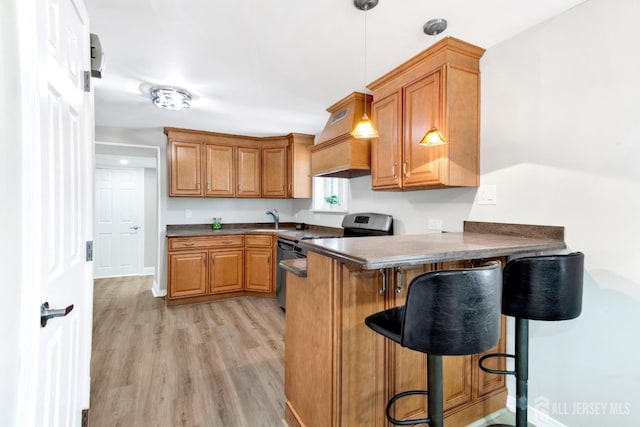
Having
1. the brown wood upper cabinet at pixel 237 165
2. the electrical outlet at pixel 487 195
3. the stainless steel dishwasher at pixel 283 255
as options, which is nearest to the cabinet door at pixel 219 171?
the brown wood upper cabinet at pixel 237 165

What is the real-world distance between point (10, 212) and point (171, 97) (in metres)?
2.37

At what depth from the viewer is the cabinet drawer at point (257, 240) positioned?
420 centimetres

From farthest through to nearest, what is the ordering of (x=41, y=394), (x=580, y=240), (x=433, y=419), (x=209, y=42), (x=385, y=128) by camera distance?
(x=385, y=128) → (x=209, y=42) → (x=580, y=240) → (x=433, y=419) → (x=41, y=394)

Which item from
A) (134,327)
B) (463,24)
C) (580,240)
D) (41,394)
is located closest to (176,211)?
(134,327)

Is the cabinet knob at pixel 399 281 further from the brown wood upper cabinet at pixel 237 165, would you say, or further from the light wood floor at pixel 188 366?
the brown wood upper cabinet at pixel 237 165

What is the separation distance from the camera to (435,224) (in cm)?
245

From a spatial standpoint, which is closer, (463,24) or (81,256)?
(81,256)

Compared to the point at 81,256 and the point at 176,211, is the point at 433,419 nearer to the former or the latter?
the point at 81,256

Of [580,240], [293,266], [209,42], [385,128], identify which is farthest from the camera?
[385,128]

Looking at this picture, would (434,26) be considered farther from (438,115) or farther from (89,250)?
(89,250)

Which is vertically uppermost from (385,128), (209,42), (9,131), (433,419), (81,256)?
(209,42)

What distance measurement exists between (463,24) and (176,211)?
13.5ft

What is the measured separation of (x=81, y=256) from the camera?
1358 mm

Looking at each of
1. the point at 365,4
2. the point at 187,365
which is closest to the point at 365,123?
the point at 365,4
